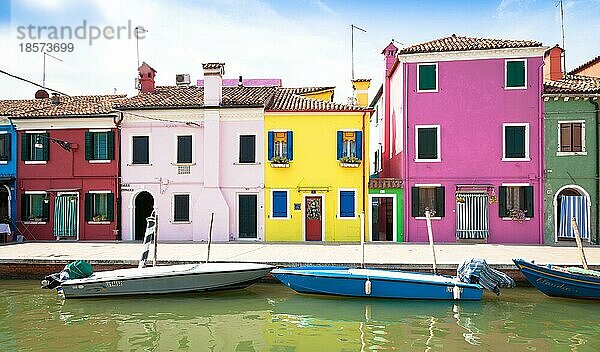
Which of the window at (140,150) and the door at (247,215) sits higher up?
the window at (140,150)

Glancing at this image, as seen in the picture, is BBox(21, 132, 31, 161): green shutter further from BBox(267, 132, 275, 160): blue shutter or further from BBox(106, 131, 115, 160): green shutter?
BBox(267, 132, 275, 160): blue shutter

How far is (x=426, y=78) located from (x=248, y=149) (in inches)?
308

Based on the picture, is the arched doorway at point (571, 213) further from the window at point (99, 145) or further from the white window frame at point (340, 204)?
the window at point (99, 145)

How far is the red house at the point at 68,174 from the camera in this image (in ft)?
77.8

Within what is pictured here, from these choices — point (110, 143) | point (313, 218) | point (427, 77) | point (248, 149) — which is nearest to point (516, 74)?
point (427, 77)

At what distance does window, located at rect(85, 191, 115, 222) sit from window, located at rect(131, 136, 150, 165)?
179cm

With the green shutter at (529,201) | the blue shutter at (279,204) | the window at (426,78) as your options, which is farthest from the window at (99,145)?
the green shutter at (529,201)

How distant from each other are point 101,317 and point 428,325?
6882 millimetres

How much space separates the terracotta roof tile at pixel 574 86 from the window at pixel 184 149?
14412 millimetres

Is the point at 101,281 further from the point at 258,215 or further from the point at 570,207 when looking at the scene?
the point at 570,207

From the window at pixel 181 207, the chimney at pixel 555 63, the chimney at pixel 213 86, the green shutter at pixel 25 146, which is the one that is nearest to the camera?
the chimney at pixel 213 86

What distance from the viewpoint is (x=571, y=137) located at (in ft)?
72.5

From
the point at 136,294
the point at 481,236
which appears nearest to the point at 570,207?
the point at 481,236

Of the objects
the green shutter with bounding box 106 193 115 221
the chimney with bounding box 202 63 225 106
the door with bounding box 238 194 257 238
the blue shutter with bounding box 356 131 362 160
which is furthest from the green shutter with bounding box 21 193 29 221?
the blue shutter with bounding box 356 131 362 160
